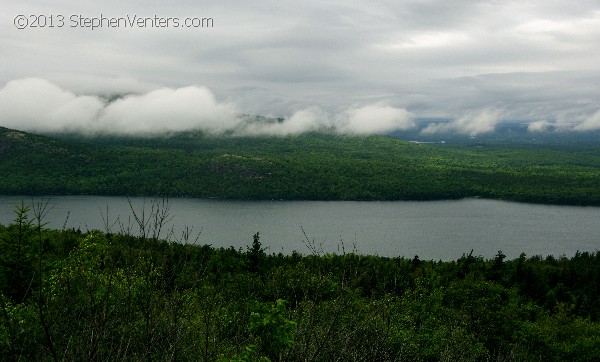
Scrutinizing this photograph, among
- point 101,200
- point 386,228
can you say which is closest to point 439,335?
point 386,228

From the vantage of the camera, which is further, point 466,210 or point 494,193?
point 494,193

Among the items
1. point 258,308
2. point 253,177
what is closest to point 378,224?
point 253,177

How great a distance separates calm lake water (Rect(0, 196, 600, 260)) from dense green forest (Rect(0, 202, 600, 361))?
23398 millimetres

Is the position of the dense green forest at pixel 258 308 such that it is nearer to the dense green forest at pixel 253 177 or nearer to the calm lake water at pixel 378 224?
the calm lake water at pixel 378 224

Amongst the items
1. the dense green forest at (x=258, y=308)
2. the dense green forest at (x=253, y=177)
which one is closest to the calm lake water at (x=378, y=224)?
the dense green forest at (x=253, y=177)

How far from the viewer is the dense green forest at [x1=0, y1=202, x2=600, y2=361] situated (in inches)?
224

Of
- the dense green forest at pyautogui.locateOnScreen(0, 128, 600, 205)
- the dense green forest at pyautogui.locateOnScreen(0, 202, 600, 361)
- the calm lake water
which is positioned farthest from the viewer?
the dense green forest at pyautogui.locateOnScreen(0, 128, 600, 205)

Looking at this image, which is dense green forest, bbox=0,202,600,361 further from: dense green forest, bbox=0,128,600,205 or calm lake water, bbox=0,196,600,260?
dense green forest, bbox=0,128,600,205

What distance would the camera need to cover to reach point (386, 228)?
9125 cm

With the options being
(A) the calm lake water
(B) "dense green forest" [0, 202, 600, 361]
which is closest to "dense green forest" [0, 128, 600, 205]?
(A) the calm lake water

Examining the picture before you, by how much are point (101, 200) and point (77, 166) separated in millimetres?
48601

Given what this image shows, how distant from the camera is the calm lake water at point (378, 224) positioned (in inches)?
3068

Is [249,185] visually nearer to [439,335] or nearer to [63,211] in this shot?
[63,211]

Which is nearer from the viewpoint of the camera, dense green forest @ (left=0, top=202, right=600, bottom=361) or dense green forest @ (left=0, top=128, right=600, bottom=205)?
dense green forest @ (left=0, top=202, right=600, bottom=361)
